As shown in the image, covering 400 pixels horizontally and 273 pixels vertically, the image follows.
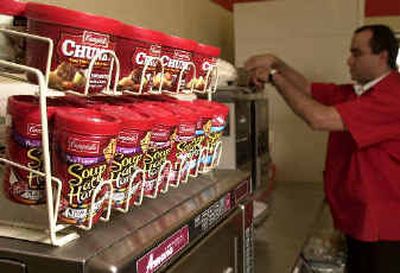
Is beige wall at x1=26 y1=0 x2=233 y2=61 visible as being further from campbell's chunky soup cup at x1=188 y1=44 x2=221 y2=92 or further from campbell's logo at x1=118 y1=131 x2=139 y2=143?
campbell's logo at x1=118 y1=131 x2=139 y2=143

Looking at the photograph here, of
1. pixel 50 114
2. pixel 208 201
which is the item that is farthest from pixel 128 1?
pixel 50 114

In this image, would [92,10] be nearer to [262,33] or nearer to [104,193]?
[104,193]

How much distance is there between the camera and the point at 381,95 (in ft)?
6.35

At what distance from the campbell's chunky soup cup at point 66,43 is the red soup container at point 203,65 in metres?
0.32

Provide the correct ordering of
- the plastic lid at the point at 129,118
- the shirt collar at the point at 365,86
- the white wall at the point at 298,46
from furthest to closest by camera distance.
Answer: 1. the white wall at the point at 298,46
2. the shirt collar at the point at 365,86
3. the plastic lid at the point at 129,118

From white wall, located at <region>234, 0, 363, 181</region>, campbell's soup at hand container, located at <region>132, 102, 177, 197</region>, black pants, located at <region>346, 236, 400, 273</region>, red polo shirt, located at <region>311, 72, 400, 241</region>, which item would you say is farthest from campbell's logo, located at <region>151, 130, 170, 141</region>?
white wall, located at <region>234, 0, 363, 181</region>

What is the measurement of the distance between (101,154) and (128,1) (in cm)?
103

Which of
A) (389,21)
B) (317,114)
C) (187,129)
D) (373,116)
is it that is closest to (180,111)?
(187,129)

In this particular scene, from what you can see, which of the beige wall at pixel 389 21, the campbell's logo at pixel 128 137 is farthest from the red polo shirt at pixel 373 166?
the beige wall at pixel 389 21

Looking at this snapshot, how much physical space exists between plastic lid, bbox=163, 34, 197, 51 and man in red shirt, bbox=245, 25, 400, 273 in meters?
1.05

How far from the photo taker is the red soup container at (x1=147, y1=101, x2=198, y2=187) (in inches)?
30.0

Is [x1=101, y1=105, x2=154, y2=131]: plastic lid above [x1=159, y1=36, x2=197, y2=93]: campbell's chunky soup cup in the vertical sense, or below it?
below

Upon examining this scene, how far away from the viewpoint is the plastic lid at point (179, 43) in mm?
755

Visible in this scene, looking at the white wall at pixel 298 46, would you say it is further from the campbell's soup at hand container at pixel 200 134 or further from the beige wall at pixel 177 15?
the campbell's soup at hand container at pixel 200 134
